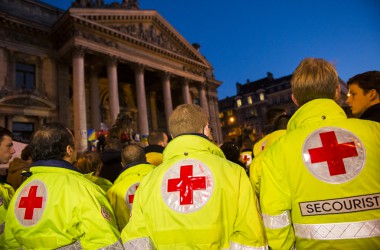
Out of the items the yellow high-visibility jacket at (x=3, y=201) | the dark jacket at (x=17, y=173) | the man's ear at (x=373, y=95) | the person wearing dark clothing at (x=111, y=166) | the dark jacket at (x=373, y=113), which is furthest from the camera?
the person wearing dark clothing at (x=111, y=166)

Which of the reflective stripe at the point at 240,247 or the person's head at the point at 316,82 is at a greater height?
the person's head at the point at 316,82

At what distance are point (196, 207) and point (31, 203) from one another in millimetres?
1401

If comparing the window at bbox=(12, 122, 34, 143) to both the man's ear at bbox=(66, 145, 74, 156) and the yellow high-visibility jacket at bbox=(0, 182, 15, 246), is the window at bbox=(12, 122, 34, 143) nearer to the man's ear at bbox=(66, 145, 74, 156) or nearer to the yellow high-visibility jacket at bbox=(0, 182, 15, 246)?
the yellow high-visibility jacket at bbox=(0, 182, 15, 246)

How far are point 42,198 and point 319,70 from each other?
2403 millimetres

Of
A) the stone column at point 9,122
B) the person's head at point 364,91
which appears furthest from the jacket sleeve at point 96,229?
the stone column at point 9,122

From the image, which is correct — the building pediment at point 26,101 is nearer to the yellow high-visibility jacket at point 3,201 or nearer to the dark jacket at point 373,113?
the yellow high-visibility jacket at point 3,201

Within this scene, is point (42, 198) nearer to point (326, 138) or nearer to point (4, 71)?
point (326, 138)

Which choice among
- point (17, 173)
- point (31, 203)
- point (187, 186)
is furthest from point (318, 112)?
point (17, 173)

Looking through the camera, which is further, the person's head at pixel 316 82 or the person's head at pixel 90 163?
the person's head at pixel 90 163

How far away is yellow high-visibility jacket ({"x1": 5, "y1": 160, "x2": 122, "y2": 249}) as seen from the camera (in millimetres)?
1905

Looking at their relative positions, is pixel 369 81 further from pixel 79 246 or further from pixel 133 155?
pixel 79 246

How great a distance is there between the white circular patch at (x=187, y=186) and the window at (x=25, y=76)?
2053 centimetres

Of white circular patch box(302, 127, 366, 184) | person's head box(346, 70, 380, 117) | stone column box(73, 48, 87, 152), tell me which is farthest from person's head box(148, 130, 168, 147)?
A: stone column box(73, 48, 87, 152)

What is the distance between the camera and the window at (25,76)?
18.4 metres
